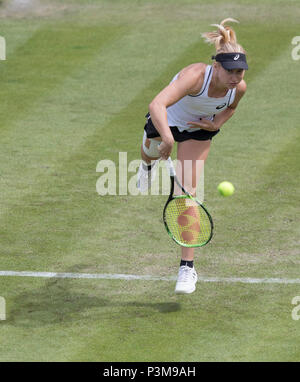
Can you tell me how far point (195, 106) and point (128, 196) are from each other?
9.97ft

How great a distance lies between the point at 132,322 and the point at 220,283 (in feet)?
4.02

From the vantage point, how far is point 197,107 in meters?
9.10

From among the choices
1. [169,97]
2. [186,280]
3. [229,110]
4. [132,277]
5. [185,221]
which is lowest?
[186,280]

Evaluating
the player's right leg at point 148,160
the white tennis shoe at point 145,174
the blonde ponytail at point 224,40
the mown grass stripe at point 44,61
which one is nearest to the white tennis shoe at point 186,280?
the player's right leg at point 148,160

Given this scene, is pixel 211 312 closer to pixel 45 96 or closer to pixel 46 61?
pixel 45 96

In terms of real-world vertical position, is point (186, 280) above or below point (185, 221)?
below

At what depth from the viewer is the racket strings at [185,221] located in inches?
356

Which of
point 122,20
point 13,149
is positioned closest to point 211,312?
point 13,149

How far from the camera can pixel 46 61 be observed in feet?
54.4

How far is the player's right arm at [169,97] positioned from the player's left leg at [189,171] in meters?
0.66

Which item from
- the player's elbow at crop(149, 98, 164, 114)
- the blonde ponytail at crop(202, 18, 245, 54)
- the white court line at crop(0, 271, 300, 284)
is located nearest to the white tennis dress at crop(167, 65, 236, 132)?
the blonde ponytail at crop(202, 18, 245, 54)

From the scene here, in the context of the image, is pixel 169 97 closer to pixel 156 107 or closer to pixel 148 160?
pixel 156 107

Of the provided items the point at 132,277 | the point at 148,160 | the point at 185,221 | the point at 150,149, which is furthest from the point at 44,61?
the point at 185,221

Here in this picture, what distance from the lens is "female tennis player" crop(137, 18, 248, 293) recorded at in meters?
8.52
